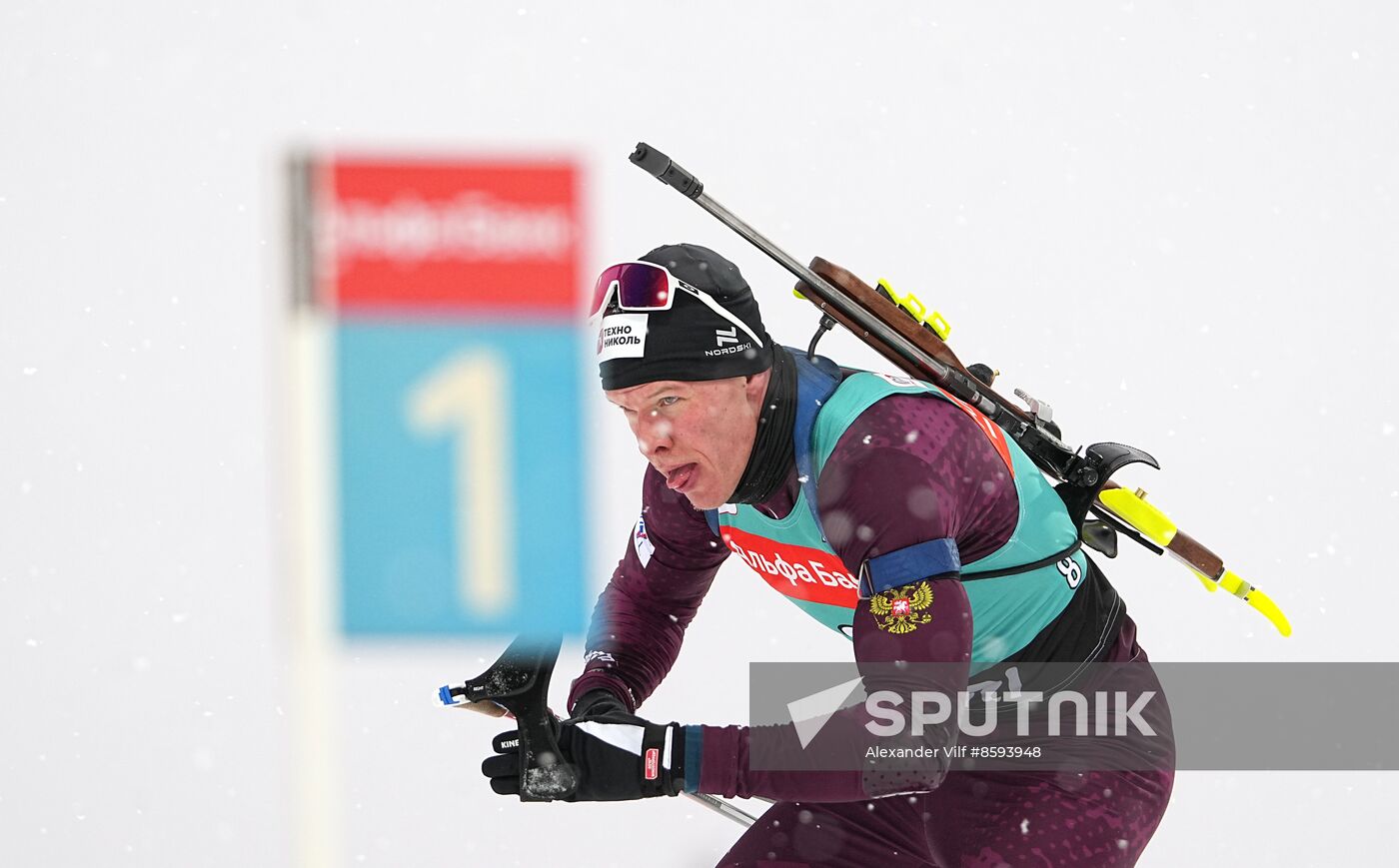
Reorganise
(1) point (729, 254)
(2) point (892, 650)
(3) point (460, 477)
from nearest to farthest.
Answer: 1. (3) point (460, 477)
2. (2) point (892, 650)
3. (1) point (729, 254)

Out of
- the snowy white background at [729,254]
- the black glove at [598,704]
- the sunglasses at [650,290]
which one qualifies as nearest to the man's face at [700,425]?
the sunglasses at [650,290]

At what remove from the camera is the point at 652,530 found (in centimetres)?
308

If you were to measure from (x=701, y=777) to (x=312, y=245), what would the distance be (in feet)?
3.70

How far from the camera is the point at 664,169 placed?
2.79 metres

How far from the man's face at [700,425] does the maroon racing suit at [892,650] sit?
0.13 metres

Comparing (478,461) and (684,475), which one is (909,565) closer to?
(684,475)

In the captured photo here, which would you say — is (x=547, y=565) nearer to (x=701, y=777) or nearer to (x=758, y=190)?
(x=701, y=777)

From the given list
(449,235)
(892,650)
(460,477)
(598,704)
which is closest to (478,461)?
(460,477)

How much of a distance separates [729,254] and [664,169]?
3227mm

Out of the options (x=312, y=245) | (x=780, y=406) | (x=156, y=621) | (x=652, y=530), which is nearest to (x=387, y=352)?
(x=312, y=245)

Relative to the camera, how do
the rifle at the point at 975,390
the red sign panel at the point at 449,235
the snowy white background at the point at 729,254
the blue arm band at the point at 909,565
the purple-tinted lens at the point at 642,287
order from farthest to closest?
1. the snowy white background at the point at 729,254
2. the rifle at the point at 975,390
3. the purple-tinted lens at the point at 642,287
4. the blue arm band at the point at 909,565
5. the red sign panel at the point at 449,235

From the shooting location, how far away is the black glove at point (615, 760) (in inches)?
92.8

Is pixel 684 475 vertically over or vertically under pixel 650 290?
under

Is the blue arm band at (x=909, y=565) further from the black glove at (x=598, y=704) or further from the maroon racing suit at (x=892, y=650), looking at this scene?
the black glove at (x=598, y=704)
